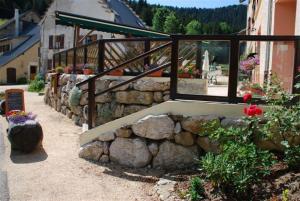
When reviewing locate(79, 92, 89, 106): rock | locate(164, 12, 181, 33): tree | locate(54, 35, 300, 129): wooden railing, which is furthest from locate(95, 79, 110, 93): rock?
locate(164, 12, 181, 33): tree

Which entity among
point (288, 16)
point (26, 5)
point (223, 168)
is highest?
point (26, 5)

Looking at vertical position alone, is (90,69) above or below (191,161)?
above

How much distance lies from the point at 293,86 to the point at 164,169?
99.8 inches

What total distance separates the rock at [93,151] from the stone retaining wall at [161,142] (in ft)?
0.71

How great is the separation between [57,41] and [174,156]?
29.7 meters

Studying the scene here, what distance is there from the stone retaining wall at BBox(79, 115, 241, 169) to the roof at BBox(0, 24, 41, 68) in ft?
132

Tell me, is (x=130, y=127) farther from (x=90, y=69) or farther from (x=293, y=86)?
(x=90, y=69)

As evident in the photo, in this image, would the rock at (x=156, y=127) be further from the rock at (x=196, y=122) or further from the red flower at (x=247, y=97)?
the red flower at (x=247, y=97)

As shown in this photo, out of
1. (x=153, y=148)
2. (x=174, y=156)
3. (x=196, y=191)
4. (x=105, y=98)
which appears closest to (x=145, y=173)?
(x=153, y=148)

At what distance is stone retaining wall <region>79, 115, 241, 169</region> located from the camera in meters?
6.89

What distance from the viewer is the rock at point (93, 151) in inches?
299

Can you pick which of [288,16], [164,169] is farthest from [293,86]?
[288,16]

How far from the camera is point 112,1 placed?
32.6 m

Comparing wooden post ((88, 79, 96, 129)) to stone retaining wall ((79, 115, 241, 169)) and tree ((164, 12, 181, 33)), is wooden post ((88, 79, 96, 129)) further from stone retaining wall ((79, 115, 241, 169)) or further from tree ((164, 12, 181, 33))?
tree ((164, 12, 181, 33))
